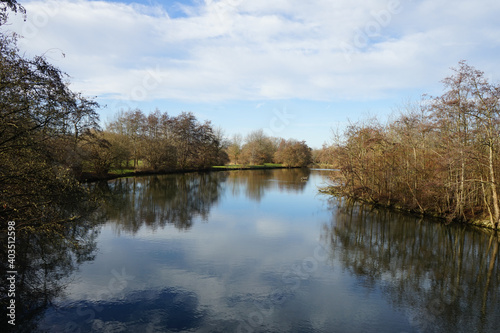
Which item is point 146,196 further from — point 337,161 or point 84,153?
point 337,161

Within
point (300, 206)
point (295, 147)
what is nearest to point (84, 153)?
point (300, 206)

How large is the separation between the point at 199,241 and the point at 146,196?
13539 millimetres

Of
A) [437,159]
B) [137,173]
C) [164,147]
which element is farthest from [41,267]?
[164,147]

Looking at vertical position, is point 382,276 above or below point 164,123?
below

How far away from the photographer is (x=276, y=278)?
368 inches

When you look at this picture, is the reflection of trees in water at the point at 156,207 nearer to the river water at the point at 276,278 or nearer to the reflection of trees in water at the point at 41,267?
the river water at the point at 276,278

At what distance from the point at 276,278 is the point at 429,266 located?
5545 mm

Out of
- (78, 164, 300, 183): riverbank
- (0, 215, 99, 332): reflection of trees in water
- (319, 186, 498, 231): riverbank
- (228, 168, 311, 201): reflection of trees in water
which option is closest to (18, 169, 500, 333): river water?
(0, 215, 99, 332): reflection of trees in water

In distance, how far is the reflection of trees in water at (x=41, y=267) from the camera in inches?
279

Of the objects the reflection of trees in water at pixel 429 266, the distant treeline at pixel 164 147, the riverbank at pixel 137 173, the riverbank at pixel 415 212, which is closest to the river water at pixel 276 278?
the reflection of trees in water at pixel 429 266

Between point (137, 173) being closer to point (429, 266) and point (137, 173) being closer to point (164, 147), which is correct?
point (164, 147)

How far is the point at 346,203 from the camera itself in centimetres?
2578

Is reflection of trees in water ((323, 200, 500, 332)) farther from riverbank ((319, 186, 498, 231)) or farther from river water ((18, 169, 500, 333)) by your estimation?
riverbank ((319, 186, 498, 231))

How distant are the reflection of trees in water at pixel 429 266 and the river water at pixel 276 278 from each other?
43 millimetres
